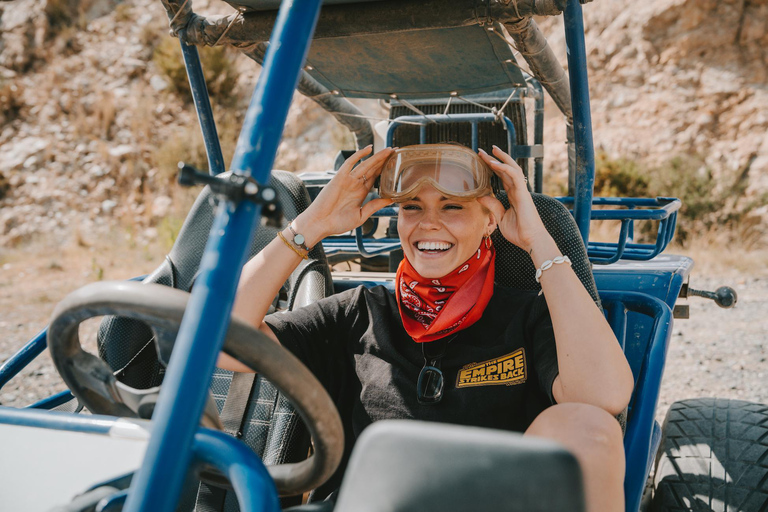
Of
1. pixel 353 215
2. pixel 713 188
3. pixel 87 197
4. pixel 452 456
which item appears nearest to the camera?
pixel 452 456

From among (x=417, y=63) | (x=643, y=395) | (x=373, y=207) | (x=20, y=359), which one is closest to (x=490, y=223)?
(x=373, y=207)

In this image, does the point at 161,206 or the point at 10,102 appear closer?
the point at 161,206

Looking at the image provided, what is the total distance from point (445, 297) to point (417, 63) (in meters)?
1.01

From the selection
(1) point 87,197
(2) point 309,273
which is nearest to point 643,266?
(2) point 309,273

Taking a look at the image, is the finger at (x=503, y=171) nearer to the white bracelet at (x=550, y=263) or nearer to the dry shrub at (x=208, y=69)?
the white bracelet at (x=550, y=263)

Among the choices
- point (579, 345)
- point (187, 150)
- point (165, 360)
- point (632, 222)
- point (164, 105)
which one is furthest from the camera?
point (164, 105)

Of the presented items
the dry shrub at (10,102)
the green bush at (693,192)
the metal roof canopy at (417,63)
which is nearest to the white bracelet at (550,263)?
the metal roof canopy at (417,63)

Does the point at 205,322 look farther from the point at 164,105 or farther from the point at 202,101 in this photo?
the point at 164,105

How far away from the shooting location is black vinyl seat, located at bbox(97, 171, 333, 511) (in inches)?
63.6

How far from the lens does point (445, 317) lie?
60.2 inches

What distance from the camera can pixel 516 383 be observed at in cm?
144

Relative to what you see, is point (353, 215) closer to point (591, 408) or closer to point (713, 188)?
point (591, 408)

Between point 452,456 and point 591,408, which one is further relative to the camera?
point 591,408

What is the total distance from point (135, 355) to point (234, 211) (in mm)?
1197
